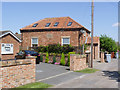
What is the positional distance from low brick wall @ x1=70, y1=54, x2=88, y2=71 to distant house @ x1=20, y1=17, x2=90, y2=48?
→ 7.87 metres

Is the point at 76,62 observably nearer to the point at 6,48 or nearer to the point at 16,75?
the point at 16,75

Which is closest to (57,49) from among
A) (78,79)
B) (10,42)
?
(10,42)

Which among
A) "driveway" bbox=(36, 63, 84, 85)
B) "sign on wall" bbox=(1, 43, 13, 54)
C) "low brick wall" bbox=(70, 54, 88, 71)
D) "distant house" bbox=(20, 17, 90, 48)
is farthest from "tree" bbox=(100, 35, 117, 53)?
"driveway" bbox=(36, 63, 84, 85)

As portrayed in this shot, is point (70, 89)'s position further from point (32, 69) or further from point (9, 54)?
point (9, 54)

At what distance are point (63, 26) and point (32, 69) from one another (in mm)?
17644

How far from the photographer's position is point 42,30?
29.0 meters

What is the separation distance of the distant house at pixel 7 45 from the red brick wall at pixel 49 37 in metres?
4.55

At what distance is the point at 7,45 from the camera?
23.6 metres

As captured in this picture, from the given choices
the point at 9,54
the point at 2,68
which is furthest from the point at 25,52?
the point at 2,68

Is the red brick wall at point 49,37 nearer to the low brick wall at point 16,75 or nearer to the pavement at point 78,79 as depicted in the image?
the pavement at point 78,79

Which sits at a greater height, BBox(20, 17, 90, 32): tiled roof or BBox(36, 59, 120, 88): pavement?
BBox(20, 17, 90, 32): tiled roof

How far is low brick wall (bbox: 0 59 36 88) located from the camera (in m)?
9.21

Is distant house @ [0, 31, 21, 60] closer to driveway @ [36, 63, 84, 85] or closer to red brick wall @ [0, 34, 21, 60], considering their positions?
red brick wall @ [0, 34, 21, 60]

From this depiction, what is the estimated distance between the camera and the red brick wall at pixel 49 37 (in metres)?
27.1
